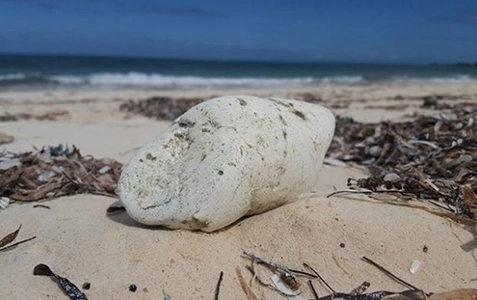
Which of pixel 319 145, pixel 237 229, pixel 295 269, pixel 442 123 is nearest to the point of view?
pixel 295 269

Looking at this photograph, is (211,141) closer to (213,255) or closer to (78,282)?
(213,255)

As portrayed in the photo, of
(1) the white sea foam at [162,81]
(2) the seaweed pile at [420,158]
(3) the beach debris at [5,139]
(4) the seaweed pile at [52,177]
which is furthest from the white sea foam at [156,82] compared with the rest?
(4) the seaweed pile at [52,177]

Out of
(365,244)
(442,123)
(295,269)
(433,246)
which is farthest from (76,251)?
(442,123)

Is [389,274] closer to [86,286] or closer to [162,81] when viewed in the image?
[86,286]

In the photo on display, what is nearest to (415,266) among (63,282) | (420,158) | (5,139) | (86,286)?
(86,286)

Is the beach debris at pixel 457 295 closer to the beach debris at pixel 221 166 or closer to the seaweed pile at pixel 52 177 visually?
the beach debris at pixel 221 166

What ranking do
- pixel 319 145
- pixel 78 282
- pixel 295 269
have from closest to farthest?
pixel 78 282
pixel 295 269
pixel 319 145
